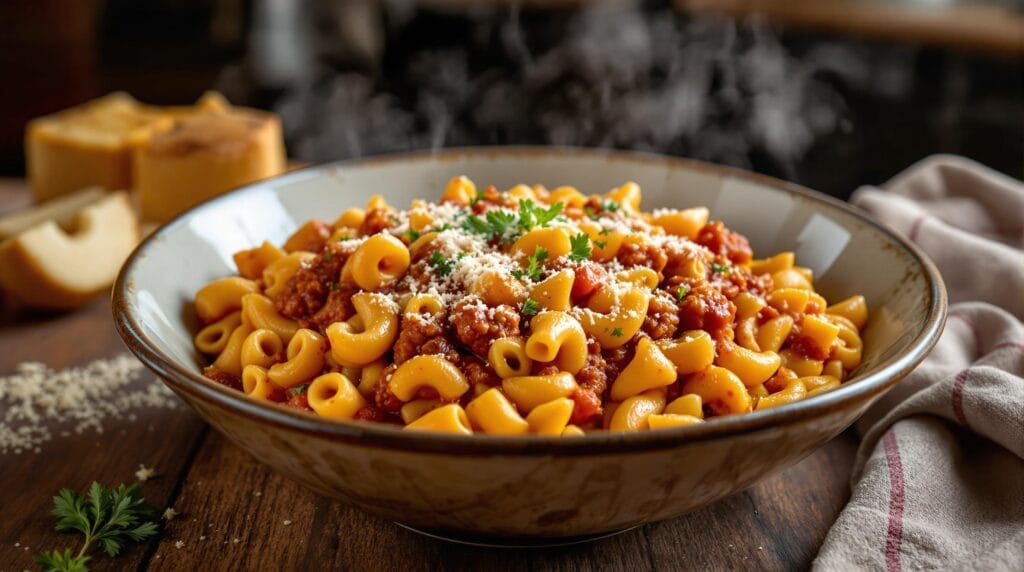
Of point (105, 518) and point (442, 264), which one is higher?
point (442, 264)

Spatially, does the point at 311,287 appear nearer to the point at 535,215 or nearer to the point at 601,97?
the point at 535,215

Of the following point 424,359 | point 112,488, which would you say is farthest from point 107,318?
point 424,359

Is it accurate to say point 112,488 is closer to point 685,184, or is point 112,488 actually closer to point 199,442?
point 199,442

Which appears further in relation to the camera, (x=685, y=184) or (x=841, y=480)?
(x=685, y=184)

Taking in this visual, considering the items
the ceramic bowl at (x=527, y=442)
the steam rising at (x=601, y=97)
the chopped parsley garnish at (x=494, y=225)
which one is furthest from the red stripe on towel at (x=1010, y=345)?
the steam rising at (x=601, y=97)

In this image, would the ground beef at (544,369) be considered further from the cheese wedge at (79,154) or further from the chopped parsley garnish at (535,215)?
the cheese wedge at (79,154)

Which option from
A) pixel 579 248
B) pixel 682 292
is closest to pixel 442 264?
pixel 579 248
